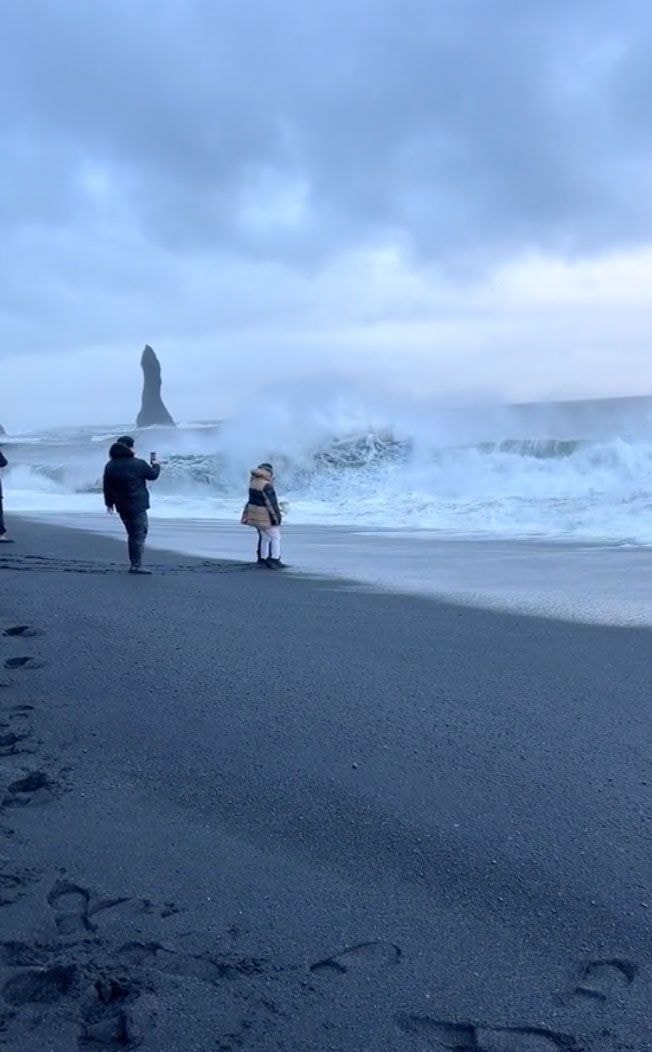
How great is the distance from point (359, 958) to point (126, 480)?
29.6ft

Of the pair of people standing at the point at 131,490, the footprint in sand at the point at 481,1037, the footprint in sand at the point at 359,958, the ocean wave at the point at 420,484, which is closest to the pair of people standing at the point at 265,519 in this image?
the pair of people standing at the point at 131,490

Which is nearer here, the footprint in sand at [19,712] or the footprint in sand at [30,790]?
the footprint in sand at [30,790]

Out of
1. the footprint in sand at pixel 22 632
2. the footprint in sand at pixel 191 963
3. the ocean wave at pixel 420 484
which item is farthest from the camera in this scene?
the ocean wave at pixel 420 484

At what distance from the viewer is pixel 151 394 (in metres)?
100

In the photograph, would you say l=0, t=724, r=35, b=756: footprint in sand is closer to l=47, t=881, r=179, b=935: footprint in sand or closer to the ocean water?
l=47, t=881, r=179, b=935: footprint in sand

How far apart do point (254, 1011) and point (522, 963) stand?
89 cm

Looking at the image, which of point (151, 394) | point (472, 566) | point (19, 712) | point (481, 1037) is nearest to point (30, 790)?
point (19, 712)

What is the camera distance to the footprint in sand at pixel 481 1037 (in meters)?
2.44

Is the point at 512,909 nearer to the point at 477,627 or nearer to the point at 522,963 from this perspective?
the point at 522,963

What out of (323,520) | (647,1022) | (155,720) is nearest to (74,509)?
(323,520)

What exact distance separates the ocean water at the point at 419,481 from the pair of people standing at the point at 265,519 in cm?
483

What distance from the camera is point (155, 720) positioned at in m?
5.16

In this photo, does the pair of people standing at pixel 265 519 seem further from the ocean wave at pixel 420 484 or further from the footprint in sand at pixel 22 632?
the ocean wave at pixel 420 484

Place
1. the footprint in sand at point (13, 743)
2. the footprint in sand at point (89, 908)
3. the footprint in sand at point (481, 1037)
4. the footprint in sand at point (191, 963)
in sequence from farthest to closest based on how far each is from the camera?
the footprint in sand at point (13, 743) → the footprint in sand at point (89, 908) → the footprint in sand at point (191, 963) → the footprint in sand at point (481, 1037)
